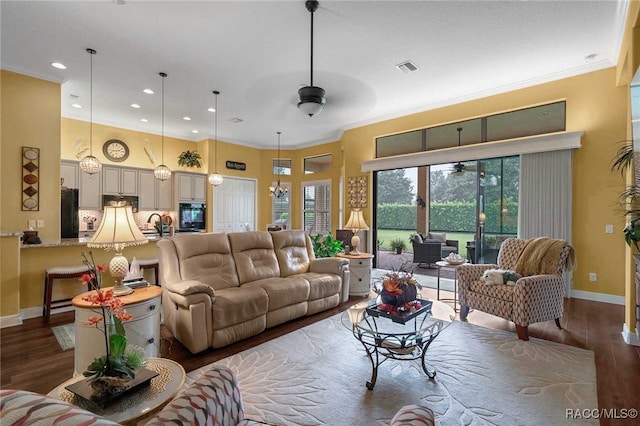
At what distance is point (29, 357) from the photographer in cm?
286

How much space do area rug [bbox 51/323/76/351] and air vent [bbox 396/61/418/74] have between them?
5.14 meters

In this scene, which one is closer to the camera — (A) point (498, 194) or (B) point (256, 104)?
(A) point (498, 194)

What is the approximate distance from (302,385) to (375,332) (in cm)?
72

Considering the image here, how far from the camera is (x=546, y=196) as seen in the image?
469 cm

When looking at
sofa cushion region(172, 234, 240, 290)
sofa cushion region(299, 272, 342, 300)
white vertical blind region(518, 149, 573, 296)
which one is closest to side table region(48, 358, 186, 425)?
sofa cushion region(172, 234, 240, 290)

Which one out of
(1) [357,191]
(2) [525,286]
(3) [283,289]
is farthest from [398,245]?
(3) [283,289]

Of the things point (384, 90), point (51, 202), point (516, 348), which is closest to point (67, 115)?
point (51, 202)

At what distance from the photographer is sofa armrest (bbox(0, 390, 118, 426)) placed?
69 centimetres

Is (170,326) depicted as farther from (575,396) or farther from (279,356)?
(575,396)

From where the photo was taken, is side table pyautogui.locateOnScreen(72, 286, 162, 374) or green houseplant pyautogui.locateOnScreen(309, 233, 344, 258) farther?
green houseplant pyautogui.locateOnScreen(309, 233, 344, 258)

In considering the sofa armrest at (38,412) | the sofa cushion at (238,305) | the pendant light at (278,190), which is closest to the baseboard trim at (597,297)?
the sofa cushion at (238,305)

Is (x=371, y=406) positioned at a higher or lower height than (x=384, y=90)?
lower

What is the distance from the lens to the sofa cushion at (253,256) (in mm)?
3859

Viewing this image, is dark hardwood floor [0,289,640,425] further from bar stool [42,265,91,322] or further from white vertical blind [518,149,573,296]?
white vertical blind [518,149,573,296]
